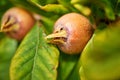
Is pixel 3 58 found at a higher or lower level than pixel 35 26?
lower

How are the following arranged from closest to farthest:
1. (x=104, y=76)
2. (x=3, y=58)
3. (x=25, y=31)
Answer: (x=104, y=76) → (x=25, y=31) → (x=3, y=58)

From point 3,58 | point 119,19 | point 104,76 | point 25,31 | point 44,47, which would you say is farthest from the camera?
point 3,58

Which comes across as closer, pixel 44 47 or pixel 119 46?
pixel 119 46

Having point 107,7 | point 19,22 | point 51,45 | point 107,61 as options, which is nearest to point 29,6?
point 19,22

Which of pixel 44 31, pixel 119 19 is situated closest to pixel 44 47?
pixel 44 31

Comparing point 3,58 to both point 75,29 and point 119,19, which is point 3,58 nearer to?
point 75,29

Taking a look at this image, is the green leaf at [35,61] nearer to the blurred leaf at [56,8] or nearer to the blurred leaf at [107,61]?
the blurred leaf at [56,8]

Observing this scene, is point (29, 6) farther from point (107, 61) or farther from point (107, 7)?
point (107, 61)

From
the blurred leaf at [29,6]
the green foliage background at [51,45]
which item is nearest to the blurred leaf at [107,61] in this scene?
the green foliage background at [51,45]
